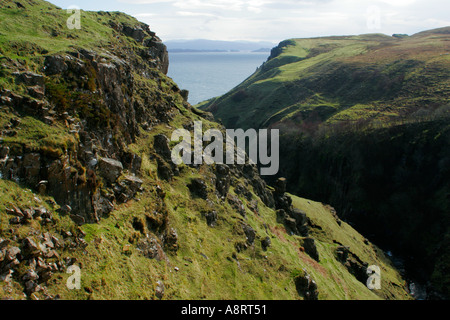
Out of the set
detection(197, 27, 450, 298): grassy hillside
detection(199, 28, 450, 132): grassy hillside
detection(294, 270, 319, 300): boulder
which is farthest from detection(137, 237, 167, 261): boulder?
detection(199, 28, 450, 132): grassy hillside

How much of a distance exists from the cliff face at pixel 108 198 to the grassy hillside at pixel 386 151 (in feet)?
178

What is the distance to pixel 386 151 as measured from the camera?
362ft

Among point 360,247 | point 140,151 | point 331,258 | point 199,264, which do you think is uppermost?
point 140,151

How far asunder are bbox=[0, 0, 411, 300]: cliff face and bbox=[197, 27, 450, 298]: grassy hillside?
54214mm

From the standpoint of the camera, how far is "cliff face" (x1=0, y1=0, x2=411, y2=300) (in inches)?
719

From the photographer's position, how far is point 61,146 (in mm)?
21031

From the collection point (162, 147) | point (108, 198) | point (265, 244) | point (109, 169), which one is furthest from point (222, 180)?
point (108, 198)

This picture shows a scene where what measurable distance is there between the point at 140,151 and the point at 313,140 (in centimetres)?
10527

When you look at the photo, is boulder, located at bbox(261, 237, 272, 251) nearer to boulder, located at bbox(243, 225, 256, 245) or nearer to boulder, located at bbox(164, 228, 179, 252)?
boulder, located at bbox(243, 225, 256, 245)

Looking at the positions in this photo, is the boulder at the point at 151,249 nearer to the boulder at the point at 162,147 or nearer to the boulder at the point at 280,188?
the boulder at the point at 162,147

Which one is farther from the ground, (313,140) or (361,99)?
(361,99)
